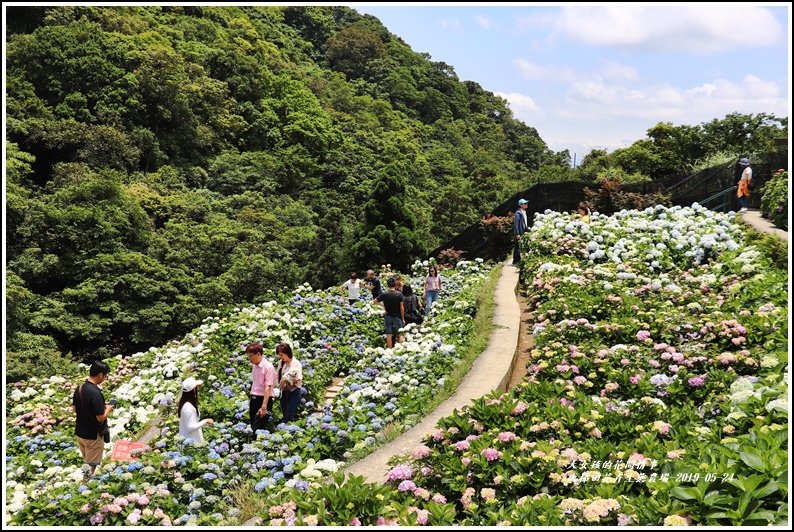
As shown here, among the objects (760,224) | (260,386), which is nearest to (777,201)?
(760,224)

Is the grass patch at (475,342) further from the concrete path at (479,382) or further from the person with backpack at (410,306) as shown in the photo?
the person with backpack at (410,306)

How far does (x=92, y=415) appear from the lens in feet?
17.5

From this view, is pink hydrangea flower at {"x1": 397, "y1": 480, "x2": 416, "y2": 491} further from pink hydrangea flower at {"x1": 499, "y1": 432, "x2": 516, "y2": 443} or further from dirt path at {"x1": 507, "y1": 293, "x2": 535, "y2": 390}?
dirt path at {"x1": 507, "y1": 293, "x2": 535, "y2": 390}

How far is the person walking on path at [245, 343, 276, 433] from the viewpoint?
223 inches

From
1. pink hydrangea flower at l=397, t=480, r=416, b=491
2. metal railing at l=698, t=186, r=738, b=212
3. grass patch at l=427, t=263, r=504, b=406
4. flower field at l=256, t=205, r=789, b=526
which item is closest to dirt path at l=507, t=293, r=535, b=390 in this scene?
flower field at l=256, t=205, r=789, b=526

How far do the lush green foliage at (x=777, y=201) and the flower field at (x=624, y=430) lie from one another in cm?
210

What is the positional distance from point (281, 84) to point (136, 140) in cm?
1501

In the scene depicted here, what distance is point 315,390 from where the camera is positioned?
745 centimetres

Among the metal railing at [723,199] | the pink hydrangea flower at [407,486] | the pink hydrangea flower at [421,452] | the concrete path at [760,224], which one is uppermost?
the metal railing at [723,199]

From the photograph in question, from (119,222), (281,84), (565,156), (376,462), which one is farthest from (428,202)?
(376,462)

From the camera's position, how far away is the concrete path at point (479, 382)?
4578 millimetres

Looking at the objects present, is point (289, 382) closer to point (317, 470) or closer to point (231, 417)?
point (231, 417)

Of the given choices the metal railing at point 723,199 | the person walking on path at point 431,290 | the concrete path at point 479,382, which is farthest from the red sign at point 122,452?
the metal railing at point 723,199

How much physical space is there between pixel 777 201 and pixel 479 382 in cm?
659
